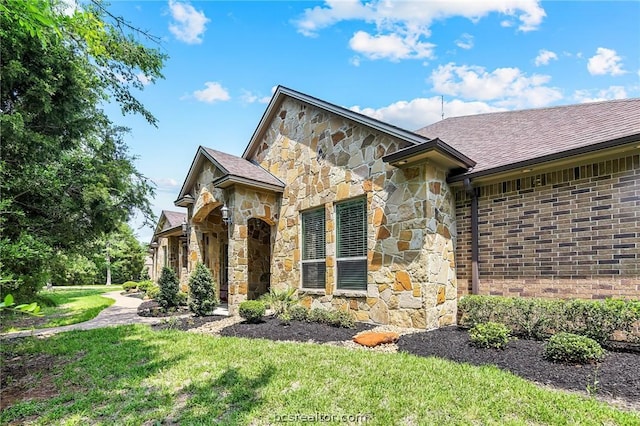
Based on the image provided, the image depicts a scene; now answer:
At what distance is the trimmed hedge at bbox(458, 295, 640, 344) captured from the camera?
4793mm

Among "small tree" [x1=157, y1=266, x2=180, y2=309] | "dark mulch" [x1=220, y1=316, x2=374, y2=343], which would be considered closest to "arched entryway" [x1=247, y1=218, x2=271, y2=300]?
"small tree" [x1=157, y1=266, x2=180, y2=309]

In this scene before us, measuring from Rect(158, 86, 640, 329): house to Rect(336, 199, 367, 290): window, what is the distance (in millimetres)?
31

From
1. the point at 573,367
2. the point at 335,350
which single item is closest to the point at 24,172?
the point at 335,350

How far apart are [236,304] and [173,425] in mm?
5768

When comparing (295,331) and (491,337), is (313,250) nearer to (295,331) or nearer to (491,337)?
(295,331)

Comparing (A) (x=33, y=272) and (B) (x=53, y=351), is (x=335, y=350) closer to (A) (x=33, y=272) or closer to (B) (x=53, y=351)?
(B) (x=53, y=351)

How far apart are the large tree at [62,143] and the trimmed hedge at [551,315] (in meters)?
6.90

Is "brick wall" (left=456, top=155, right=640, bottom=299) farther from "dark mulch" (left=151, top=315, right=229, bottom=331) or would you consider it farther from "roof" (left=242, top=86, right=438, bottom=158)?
"dark mulch" (left=151, top=315, right=229, bottom=331)

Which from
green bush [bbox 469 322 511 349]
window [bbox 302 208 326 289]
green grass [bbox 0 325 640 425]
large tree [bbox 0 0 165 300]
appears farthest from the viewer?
window [bbox 302 208 326 289]

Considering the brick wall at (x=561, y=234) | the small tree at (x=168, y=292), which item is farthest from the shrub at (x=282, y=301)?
the small tree at (x=168, y=292)

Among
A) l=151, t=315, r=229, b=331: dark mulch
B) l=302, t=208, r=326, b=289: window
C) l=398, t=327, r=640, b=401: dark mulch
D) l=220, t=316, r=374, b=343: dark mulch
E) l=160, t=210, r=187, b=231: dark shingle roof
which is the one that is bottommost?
l=151, t=315, r=229, b=331: dark mulch

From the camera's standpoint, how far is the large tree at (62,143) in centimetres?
546

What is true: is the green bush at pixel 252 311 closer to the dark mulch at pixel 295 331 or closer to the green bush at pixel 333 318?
the dark mulch at pixel 295 331

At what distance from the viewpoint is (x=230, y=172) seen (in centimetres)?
902
